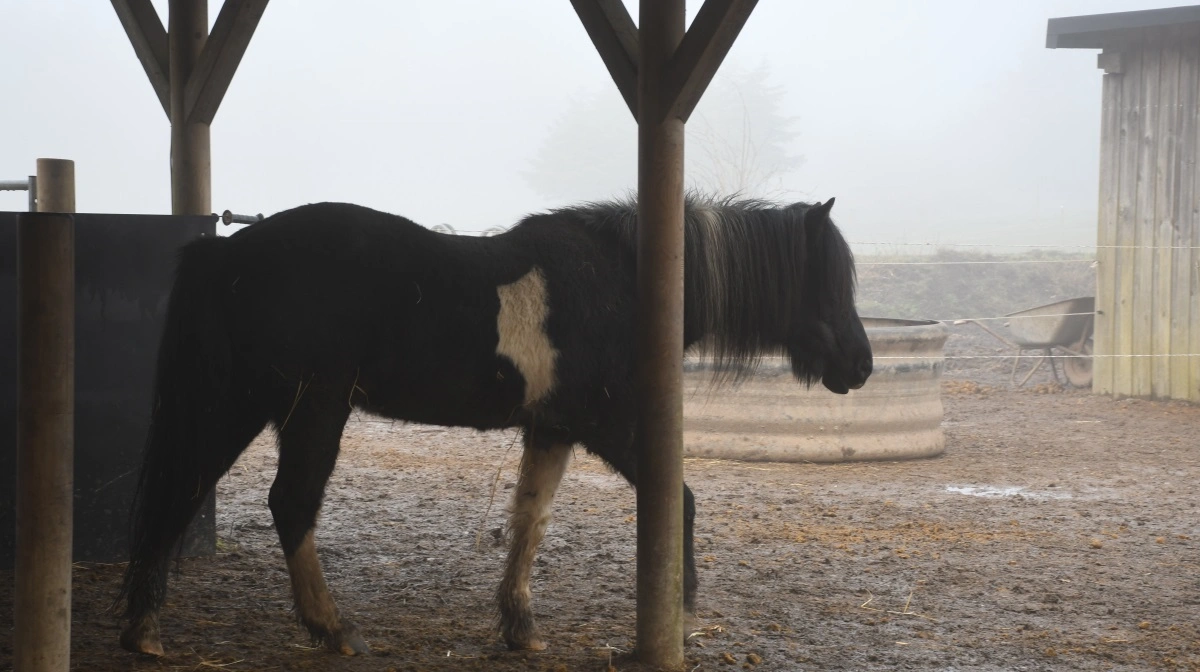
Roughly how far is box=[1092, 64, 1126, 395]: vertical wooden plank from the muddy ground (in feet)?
8.89

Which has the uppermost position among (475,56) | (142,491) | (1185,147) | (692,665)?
(475,56)

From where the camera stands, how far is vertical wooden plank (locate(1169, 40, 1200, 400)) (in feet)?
32.7

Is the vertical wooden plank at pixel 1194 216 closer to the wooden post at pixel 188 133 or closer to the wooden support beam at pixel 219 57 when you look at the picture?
the wooden support beam at pixel 219 57

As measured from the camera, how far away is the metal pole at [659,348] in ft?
10.5

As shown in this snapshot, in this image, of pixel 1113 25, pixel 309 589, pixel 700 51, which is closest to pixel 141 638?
pixel 309 589

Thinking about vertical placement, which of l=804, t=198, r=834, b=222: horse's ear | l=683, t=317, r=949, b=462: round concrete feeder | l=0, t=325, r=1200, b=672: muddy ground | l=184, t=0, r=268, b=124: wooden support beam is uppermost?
l=184, t=0, r=268, b=124: wooden support beam

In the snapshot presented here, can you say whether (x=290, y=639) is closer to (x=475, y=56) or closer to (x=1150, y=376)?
(x=1150, y=376)

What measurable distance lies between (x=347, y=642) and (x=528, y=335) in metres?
1.23

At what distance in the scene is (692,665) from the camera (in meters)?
3.43

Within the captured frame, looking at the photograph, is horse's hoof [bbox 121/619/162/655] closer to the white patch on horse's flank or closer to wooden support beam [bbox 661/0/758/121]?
the white patch on horse's flank

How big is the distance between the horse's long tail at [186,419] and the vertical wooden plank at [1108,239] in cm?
958

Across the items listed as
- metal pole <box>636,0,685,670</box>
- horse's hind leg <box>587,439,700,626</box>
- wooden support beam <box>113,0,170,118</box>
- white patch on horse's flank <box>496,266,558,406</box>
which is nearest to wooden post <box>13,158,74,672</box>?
white patch on horse's flank <box>496,266,558,406</box>

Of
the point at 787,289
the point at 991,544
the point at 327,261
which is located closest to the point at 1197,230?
the point at 991,544

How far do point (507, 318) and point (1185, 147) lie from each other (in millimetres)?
9201
